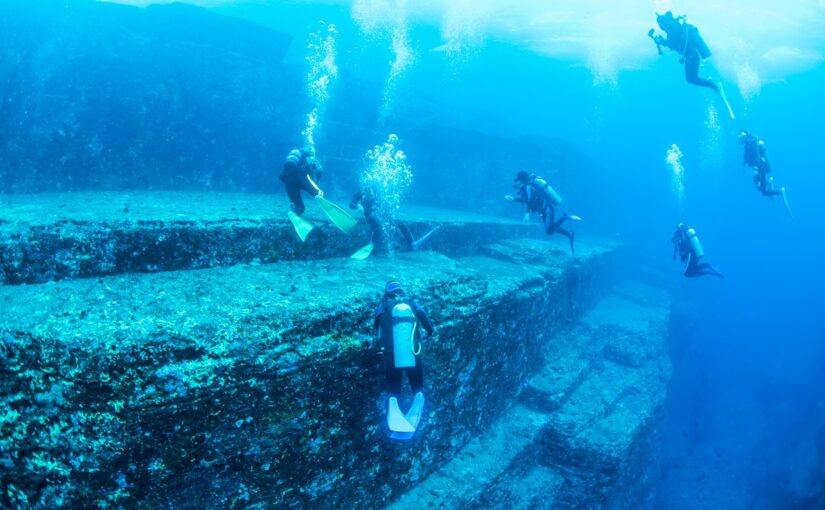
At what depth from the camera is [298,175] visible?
6.68m

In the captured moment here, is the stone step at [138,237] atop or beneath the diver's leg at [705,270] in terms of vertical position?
atop

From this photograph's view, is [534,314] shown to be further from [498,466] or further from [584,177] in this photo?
[584,177]

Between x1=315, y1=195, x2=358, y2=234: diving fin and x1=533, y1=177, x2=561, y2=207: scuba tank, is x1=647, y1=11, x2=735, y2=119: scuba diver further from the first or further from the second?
x1=315, y1=195, x2=358, y2=234: diving fin

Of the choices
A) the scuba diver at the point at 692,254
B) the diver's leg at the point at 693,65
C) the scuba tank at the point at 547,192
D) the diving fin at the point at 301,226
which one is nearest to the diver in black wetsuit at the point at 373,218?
the diving fin at the point at 301,226

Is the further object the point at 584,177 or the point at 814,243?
the point at 814,243

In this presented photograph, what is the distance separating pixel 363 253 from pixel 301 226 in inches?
49.5

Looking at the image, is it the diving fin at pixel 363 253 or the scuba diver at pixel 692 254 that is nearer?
the diving fin at pixel 363 253

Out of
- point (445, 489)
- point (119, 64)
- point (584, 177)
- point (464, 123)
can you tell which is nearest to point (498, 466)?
point (445, 489)

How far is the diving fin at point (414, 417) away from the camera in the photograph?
4406 mm

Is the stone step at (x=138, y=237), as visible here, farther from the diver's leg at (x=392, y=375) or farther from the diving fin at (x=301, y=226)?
the diver's leg at (x=392, y=375)

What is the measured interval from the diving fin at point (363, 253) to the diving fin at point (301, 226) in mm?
964

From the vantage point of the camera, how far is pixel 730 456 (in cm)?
1667

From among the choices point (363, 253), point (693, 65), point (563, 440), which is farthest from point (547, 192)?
point (563, 440)

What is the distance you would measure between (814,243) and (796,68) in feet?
110
